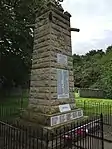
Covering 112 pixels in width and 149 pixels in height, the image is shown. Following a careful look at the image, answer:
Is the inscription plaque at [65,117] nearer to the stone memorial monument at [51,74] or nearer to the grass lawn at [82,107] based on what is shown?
the stone memorial monument at [51,74]

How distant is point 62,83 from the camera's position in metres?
8.37

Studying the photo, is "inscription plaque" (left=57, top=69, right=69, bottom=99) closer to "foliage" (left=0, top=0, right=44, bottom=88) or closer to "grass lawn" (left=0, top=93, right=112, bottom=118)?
"grass lawn" (left=0, top=93, right=112, bottom=118)

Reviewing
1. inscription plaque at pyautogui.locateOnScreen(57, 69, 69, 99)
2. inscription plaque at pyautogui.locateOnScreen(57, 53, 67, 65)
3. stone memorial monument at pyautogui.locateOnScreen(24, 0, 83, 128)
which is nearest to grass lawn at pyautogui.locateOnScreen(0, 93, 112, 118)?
stone memorial monument at pyautogui.locateOnScreen(24, 0, 83, 128)

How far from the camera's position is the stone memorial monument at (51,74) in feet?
25.5

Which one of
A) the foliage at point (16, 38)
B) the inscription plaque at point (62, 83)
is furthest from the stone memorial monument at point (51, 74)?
the foliage at point (16, 38)

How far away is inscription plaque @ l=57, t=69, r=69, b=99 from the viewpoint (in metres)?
8.17

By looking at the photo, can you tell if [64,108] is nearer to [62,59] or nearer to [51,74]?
[51,74]

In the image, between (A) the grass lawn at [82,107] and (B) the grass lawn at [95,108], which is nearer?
(A) the grass lawn at [82,107]

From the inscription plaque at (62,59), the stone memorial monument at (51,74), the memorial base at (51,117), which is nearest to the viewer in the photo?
the memorial base at (51,117)

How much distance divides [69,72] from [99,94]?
20.5 m

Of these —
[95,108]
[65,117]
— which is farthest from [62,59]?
[95,108]

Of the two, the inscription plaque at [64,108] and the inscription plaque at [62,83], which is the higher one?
the inscription plaque at [62,83]

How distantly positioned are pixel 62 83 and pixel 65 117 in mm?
1334

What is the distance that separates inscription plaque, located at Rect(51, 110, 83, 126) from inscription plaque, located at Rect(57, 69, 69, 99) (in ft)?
2.44
